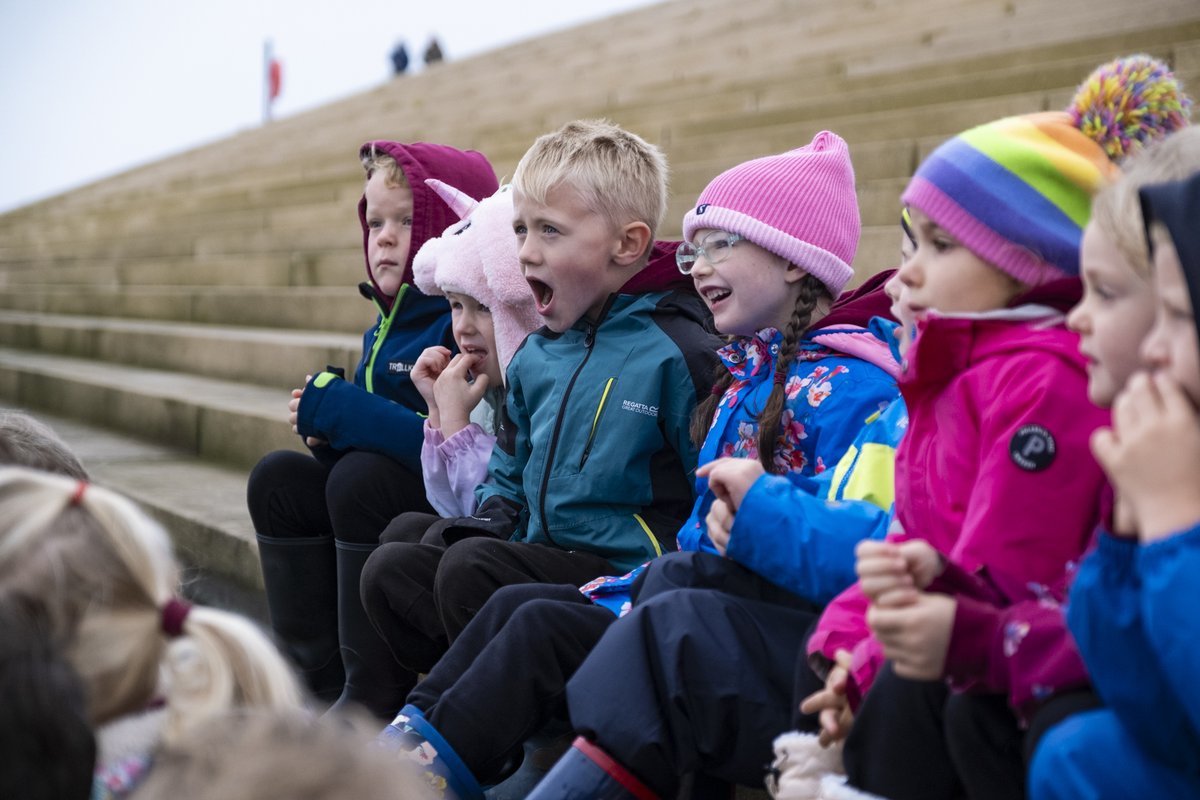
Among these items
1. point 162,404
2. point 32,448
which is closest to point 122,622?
point 32,448

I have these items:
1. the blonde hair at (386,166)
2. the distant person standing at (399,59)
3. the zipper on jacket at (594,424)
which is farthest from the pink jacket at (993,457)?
the distant person standing at (399,59)

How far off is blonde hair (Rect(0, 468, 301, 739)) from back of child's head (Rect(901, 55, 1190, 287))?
106 cm

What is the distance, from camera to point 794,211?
88.9 inches

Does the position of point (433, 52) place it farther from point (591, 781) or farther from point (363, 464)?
point (591, 781)

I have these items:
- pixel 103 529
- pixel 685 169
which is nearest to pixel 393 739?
pixel 103 529

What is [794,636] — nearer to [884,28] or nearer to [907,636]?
[907,636]

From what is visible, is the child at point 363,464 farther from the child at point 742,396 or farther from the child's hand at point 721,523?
the child's hand at point 721,523

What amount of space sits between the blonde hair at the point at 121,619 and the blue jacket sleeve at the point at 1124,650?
812 mm

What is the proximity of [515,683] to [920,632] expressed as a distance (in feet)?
2.71

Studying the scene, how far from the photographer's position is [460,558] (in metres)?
2.28

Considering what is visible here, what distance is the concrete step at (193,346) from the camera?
5.09m

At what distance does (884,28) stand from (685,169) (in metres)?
3.44

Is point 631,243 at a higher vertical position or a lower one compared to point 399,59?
lower

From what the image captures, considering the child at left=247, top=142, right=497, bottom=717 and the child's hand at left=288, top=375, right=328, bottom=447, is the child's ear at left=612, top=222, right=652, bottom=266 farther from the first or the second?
the child's hand at left=288, top=375, right=328, bottom=447
